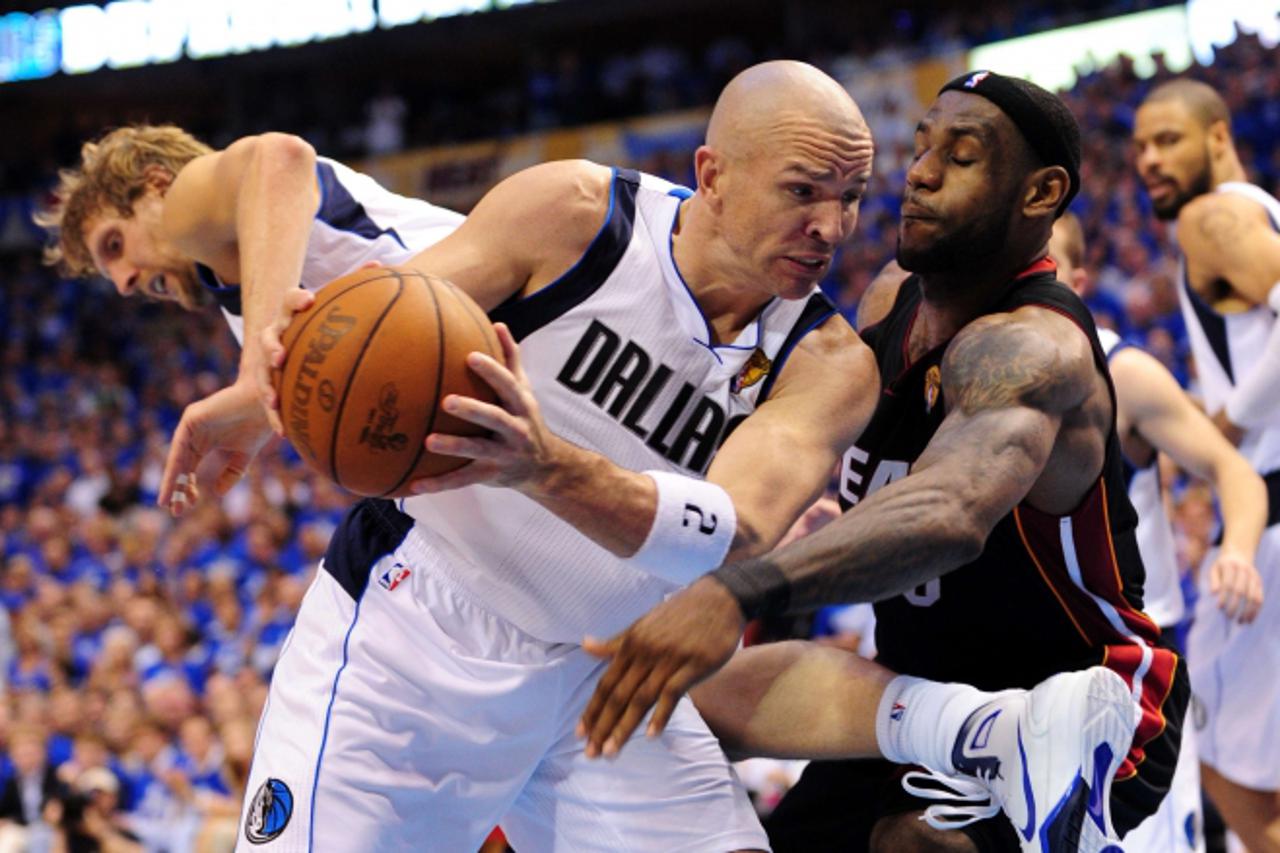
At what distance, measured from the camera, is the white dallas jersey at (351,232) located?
3889mm

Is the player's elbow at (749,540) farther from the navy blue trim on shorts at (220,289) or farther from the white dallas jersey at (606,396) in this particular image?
the navy blue trim on shorts at (220,289)

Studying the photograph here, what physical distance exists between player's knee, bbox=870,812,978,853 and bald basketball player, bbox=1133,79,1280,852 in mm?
2038

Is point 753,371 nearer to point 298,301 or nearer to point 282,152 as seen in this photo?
point 298,301

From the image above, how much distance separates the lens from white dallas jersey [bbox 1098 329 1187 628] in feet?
15.2

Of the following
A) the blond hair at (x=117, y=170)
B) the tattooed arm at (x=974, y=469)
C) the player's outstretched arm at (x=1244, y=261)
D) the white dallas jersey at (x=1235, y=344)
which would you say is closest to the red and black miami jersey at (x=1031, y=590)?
the tattooed arm at (x=974, y=469)

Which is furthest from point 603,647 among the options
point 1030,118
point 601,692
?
point 1030,118

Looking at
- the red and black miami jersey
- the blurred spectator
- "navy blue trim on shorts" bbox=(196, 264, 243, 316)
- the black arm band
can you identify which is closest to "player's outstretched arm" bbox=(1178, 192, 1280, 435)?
the red and black miami jersey

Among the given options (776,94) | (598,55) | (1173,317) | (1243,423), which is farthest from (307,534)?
(598,55)

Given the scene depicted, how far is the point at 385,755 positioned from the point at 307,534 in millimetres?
7998

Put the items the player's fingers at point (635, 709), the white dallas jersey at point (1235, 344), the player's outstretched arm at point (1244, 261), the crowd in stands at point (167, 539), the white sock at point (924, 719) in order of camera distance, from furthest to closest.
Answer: the crowd in stands at point (167, 539) < the white dallas jersey at point (1235, 344) < the player's outstretched arm at point (1244, 261) < the white sock at point (924, 719) < the player's fingers at point (635, 709)

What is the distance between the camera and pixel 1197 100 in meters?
5.02

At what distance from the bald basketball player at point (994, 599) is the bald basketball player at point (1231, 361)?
1701mm

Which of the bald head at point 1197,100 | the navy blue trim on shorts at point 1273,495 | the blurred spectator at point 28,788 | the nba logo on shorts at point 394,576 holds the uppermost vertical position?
the bald head at point 1197,100

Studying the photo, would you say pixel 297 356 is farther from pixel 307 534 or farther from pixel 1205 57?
pixel 1205 57
